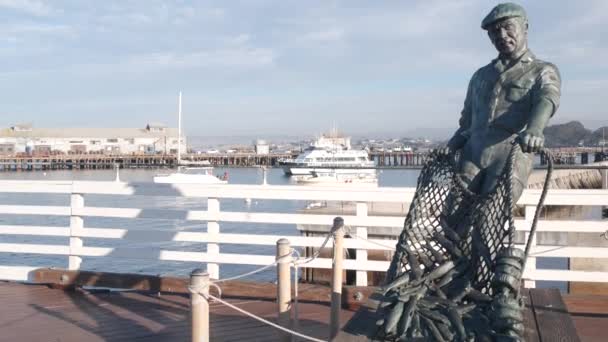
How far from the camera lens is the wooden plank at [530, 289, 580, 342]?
3551 mm

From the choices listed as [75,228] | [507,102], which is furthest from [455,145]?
[75,228]

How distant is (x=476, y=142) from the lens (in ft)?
13.1

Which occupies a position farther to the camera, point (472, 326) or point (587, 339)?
point (587, 339)

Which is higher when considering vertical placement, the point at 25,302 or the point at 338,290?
the point at 338,290

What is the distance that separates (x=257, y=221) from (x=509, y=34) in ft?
10.2

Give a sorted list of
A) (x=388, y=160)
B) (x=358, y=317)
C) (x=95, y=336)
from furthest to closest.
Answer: (x=388, y=160) < (x=95, y=336) < (x=358, y=317)

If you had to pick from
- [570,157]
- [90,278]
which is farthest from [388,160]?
[90,278]

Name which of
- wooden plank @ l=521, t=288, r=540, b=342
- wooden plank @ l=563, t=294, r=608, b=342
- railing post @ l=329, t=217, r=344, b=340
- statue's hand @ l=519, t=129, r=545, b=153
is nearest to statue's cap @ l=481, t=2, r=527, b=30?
statue's hand @ l=519, t=129, r=545, b=153

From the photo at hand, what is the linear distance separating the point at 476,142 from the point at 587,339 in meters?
1.75

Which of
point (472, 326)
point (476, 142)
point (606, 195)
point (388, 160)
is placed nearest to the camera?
point (472, 326)

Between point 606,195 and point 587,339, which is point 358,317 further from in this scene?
point 606,195

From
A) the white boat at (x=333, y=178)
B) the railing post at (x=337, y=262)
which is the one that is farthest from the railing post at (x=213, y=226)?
the white boat at (x=333, y=178)

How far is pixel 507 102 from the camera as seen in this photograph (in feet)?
12.8

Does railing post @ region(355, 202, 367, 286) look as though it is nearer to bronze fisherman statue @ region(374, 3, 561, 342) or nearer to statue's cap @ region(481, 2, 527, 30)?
bronze fisherman statue @ region(374, 3, 561, 342)
